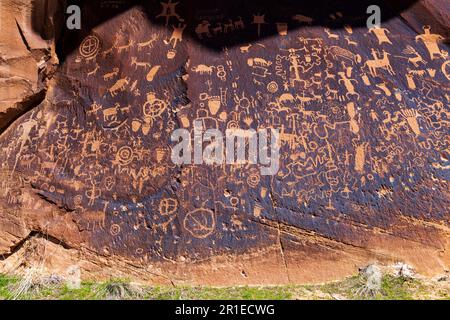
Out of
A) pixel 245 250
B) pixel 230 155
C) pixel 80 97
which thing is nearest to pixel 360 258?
pixel 245 250

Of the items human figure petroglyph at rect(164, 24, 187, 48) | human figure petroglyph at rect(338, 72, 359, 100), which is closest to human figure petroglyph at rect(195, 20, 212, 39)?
human figure petroglyph at rect(164, 24, 187, 48)

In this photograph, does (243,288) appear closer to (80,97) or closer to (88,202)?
(88,202)

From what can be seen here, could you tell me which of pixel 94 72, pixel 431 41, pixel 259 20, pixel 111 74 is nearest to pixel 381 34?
pixel 431 41

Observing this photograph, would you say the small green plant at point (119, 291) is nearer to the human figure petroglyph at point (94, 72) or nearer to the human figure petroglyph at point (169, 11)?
the human figure petroglyph at point (94, 72)

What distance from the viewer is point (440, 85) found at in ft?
17.1

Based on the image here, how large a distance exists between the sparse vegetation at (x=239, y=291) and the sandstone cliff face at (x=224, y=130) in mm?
170

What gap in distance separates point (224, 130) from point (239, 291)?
60.6 inches

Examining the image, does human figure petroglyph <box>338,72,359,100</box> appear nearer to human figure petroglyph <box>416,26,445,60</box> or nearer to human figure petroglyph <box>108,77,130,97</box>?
human figure petroglyph <box>416,26,445,60</box>

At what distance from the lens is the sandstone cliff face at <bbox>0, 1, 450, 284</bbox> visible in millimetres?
4520

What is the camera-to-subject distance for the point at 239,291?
4.18m

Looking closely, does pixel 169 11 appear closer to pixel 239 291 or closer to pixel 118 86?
pixel 118 86

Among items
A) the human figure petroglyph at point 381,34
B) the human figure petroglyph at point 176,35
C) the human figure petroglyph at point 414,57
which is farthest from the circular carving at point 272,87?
the human figure petroglyph at point 414,57

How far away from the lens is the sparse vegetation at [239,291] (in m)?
4.04

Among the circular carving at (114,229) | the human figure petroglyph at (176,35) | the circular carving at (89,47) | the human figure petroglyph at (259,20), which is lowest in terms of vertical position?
the circular carving at (114,229)
